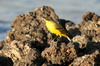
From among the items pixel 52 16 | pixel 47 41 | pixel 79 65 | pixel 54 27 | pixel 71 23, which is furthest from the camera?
pixel 71 23

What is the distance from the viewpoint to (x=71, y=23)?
85.8 ft

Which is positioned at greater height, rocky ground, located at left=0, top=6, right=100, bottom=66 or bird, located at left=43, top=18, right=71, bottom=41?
bird, located at left=43, top=18, right=71, bottom=41

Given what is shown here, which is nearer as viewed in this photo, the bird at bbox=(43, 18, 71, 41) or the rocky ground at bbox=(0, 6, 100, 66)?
the rocky ground at bbox=(0, 6, 100, 66)

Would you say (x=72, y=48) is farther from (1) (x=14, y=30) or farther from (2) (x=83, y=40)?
(1) (x=14, y=30)

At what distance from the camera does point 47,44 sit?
74.2ft

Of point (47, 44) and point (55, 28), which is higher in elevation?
point (55, 28)

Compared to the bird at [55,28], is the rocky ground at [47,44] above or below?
below

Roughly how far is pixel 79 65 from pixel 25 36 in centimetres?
523

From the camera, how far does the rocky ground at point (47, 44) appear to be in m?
19.6

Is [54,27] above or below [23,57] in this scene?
above

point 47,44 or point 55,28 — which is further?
point 47,44

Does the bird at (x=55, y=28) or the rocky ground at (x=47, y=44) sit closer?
the rocky ground at (x=47, y=44)

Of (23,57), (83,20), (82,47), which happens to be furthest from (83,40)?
(83,20)

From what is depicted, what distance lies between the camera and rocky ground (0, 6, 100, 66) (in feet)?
64.4
